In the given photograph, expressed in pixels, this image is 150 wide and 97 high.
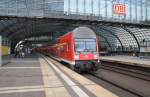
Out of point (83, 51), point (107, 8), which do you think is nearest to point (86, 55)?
point (83, 51)

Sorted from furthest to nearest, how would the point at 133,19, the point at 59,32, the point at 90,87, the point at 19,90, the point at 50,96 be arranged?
the point at 59,32 < the point at 133,19 < the point at 90,87 < the point at 19,90 < the point at 50,96

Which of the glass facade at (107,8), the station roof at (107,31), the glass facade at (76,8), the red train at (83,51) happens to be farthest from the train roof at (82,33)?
the glass facade at (107,8)

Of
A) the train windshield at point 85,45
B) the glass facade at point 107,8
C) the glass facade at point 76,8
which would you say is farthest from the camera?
the glass facade at point 107,8

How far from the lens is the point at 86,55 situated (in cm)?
2173

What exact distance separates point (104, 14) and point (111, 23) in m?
5.92

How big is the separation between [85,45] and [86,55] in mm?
863

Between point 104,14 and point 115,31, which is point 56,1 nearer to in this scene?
point 104,14

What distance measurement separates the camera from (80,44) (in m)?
22.0

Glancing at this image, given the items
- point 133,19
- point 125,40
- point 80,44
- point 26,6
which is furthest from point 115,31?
point 80,44

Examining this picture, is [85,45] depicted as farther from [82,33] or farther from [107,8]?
[107,8]

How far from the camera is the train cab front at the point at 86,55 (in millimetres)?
21359

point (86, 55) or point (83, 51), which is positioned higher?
point (83, 51)

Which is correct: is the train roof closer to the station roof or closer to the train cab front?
the train cab front

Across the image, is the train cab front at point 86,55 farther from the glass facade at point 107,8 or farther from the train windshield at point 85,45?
the glass facade at point 107,8
